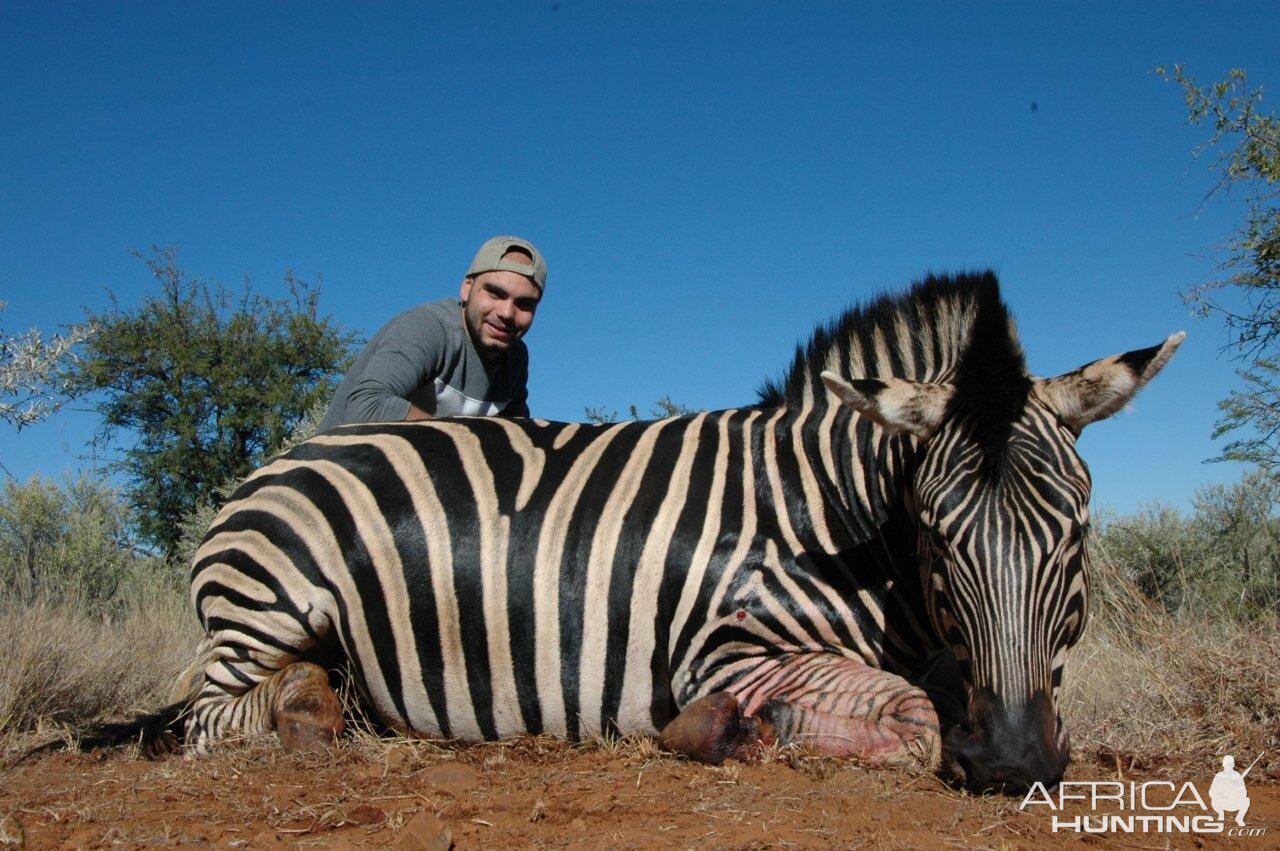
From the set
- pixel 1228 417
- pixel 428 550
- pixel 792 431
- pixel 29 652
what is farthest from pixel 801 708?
pixel 1228 417

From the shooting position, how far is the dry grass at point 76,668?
4.79 metres

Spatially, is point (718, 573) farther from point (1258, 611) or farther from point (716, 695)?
point (1258, 611)

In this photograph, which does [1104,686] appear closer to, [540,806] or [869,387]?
[869,387]

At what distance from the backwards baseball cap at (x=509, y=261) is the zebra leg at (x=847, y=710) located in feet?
9.94

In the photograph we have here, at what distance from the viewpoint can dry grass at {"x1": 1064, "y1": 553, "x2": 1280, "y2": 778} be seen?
3.19m

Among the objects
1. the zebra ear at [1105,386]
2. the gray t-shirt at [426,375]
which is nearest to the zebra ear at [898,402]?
the zebra ear at [1105,386]

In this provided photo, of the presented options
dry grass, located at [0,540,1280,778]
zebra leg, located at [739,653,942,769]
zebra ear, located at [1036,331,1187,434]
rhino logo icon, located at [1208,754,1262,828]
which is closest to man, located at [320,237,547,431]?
dry grass, located at [0,540,1280,778]

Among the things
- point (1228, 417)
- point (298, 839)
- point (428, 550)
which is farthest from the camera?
point (1228, 417)

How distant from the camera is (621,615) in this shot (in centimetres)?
349

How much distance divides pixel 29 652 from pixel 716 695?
387cm

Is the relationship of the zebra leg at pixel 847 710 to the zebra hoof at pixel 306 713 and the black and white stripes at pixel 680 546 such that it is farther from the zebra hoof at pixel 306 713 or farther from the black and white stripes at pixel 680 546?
the zebra hoof at pixel 306 713

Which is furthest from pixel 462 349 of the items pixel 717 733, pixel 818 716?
pixel 818 716

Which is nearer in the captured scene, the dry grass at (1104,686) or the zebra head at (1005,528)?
the zebra head at (1005,528)

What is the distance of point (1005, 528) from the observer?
2684 millimetres
